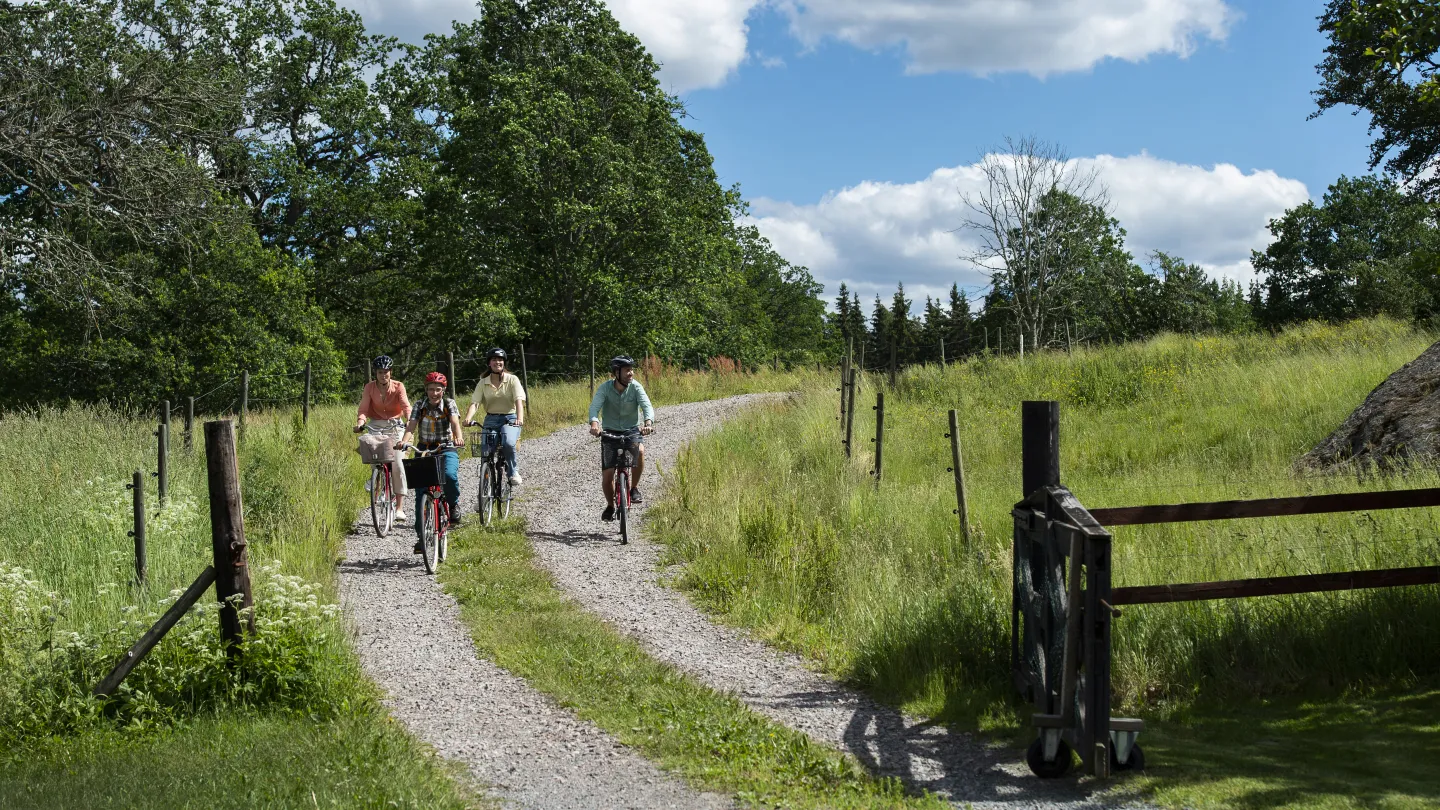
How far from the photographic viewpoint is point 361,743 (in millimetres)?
5777

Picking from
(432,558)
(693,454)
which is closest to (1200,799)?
(432,558)

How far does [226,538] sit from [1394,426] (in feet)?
38.5

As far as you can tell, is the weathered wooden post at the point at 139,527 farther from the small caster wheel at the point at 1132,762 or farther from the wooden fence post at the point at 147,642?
the small caster wheel at the point at 1132,762

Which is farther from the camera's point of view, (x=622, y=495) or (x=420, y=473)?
(x=622, y=495)

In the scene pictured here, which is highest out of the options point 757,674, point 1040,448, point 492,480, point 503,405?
point 503,405

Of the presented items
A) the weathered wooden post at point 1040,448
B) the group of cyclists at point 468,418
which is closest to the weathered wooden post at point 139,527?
the group of cyclists at point 468,418

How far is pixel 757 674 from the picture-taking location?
7797 mm

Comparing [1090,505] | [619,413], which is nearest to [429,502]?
[619,413]

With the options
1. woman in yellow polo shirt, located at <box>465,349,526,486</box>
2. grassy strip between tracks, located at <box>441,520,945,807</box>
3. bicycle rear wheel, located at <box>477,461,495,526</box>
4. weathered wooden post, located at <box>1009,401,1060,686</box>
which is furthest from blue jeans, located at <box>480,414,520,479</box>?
weathered wooden post, located at <box>1009,401,1060,686</box>

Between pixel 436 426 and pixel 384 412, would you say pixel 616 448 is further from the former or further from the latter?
pixel 384 412

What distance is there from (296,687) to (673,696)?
7.43ft

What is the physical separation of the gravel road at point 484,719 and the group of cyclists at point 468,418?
1.63 meters

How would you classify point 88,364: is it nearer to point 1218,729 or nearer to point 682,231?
point 682,231

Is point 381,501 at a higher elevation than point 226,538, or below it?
below
